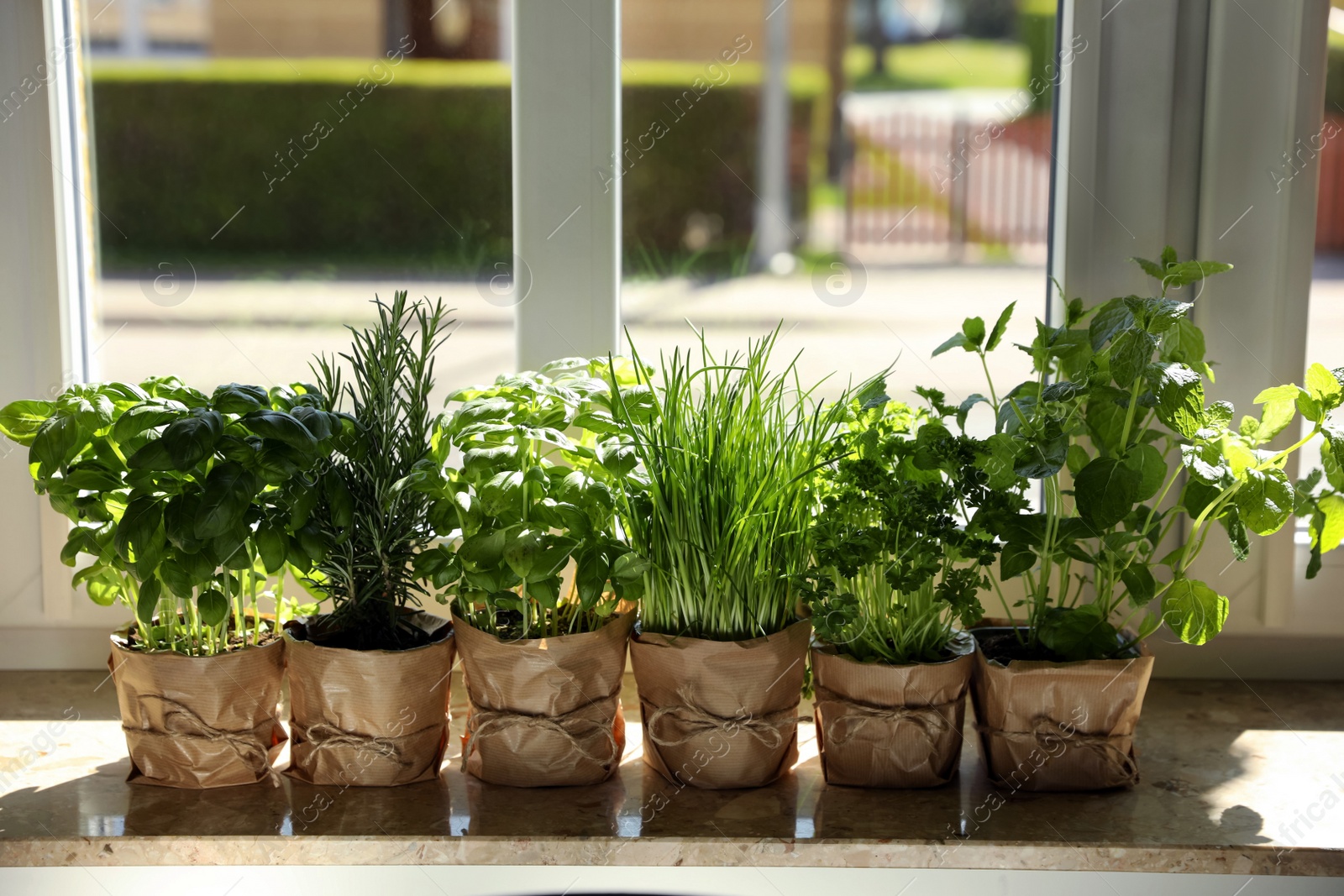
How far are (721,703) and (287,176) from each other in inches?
31.9

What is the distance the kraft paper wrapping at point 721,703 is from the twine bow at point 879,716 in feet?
0.14

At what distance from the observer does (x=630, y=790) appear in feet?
3.70

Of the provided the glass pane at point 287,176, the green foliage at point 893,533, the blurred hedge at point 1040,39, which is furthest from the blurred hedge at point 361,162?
the green foliage at point 893,533

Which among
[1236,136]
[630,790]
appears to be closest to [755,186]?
[1236,136]

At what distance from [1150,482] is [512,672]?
62cm

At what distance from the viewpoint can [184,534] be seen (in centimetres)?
97

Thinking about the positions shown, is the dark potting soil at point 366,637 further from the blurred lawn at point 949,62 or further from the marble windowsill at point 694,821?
the blurred lawn at point 949,62

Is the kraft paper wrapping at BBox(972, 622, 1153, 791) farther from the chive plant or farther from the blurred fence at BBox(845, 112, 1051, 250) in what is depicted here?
the blurred fence at BBox(845, 112, 1051, 250)

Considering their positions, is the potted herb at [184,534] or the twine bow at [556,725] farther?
the twine bow at [556,725]

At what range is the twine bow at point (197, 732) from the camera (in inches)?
43.0

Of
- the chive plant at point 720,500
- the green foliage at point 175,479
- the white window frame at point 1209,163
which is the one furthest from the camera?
the white window frame at point 1209,163

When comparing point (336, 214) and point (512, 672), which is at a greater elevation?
point (336, 214)

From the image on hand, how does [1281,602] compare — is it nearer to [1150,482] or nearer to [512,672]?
[1150,482]

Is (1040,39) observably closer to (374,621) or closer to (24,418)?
(374,621)
